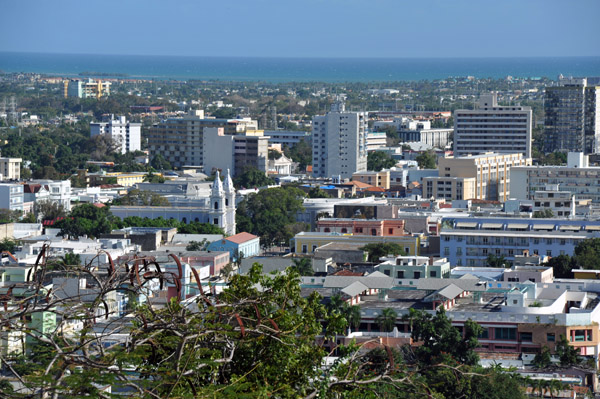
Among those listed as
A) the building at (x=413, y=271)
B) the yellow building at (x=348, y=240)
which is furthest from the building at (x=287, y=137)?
the building at (x=413, y=271)

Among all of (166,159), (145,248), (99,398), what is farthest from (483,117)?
(99,398)

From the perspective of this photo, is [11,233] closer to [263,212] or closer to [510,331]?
[263,212]

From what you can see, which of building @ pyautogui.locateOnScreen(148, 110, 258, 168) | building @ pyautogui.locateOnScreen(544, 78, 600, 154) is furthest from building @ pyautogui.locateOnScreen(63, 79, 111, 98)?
building @ pyautogui.locateOnScreen(544, 78, 600, 154)

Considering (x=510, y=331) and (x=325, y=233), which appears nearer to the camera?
(x=510, y=331)

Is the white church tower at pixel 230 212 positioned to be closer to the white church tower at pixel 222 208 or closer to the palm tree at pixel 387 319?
the white church tower at pixel 222 208

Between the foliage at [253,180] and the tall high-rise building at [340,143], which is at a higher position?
the tall high-rise building at [340,143]

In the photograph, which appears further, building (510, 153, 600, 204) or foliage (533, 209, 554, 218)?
building (510, 153, 600, 204)

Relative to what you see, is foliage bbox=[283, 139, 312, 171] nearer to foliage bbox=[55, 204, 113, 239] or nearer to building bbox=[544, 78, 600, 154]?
building bbox=[544, 78, 600, 154]
